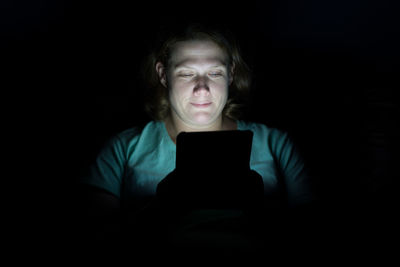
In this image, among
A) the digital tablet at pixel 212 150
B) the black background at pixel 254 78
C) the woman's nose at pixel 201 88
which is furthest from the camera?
the black background at pixel 254 78

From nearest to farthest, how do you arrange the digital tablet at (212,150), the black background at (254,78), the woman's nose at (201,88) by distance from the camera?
the digital tablet at (212,150) → the woman's nose at (201,88) → the black background at (254,78)

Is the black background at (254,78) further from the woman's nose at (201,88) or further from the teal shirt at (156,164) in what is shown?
the woman's nose at (201,88)

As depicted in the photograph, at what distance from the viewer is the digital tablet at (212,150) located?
0.92m

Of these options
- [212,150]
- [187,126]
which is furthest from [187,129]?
[212,150]

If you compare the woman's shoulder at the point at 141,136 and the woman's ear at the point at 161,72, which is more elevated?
the woman's ear at the point at 161,72

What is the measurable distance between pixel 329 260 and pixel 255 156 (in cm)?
42

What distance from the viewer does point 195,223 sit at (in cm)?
99

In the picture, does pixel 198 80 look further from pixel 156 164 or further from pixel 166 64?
pixel 156 164

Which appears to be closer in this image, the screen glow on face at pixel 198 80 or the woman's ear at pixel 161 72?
the screen glow on face at pixel 198 80

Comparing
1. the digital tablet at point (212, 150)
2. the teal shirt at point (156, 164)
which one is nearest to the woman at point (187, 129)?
the teal shirt at point (156, 164)

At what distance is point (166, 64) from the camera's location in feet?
3.98

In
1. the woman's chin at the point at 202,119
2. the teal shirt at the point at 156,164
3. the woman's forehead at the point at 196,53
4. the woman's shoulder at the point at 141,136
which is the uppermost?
the woman's forehead at the point at 196,53

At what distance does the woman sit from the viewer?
1130 mm

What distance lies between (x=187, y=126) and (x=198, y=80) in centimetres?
22
